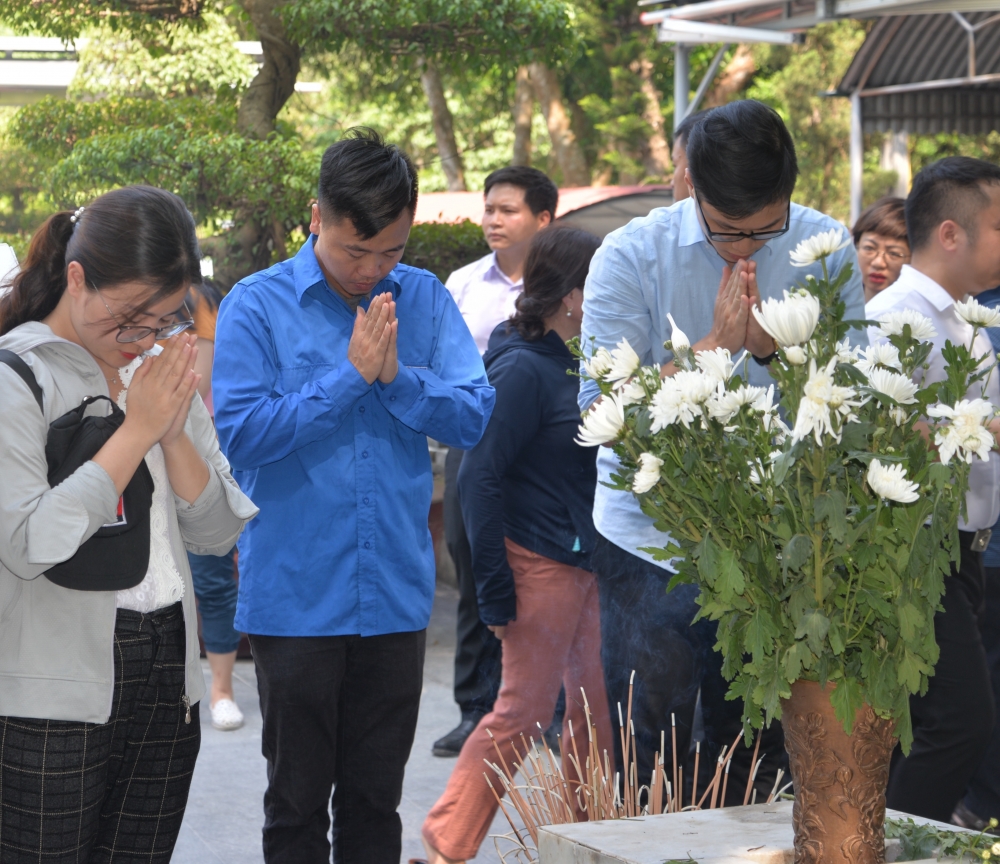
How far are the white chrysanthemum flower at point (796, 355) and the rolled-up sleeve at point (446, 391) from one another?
1.21 metres

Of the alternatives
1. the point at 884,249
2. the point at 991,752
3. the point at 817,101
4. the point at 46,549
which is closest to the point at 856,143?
the point at 884,249

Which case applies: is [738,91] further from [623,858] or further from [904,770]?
[623,858]

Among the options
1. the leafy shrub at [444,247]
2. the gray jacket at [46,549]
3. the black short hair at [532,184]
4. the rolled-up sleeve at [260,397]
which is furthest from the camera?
the leafy shrub at [444,247]

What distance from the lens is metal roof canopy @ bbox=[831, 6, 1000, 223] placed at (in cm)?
1180

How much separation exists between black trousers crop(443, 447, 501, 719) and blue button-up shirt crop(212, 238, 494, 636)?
196 centimetres

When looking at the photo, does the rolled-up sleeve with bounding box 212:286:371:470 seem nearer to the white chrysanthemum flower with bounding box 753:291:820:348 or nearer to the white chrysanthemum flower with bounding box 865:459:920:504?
the white chrysanthemum flower with bounding box 753:291:820:348

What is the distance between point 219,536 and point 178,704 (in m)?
0.36

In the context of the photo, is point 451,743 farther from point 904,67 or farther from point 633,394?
point 904,67

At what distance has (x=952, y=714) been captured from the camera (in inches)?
128

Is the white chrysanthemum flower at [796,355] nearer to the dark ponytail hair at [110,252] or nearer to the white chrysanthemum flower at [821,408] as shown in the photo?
the white chrysanthemum flower at [821,408]

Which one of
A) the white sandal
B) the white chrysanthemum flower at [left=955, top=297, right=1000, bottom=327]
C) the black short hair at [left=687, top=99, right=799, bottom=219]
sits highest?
the black short hair at [left=687, top=99, right=799, bottom=219]

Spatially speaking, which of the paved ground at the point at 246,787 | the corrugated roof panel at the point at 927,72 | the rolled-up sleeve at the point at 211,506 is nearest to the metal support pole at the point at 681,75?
the corrugated roof panel at the point at 927,72

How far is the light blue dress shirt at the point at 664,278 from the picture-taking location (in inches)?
118

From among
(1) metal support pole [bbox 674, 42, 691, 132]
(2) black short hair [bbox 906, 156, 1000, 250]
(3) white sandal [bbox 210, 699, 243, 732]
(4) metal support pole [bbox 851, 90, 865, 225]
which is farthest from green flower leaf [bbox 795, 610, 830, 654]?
(4) metal support pole [bbox 851, 90, 865, 225]
